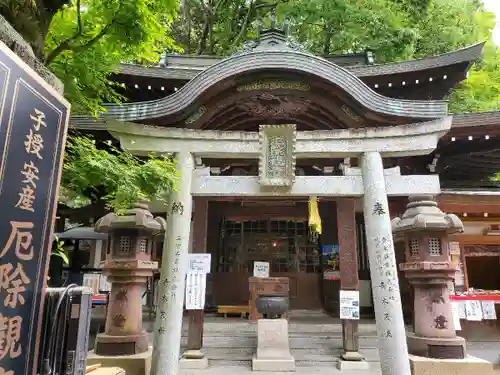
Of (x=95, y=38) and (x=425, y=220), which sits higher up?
(x=95, y=38)

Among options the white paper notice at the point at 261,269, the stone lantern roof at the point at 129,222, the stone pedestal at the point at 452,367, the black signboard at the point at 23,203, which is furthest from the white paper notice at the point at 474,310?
the black signboard at the point at 23,203

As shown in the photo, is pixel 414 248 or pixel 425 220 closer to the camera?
pixel 425 220

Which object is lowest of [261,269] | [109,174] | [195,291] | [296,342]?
[296,342]

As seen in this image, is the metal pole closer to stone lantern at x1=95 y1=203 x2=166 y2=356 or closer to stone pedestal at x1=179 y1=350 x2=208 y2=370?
stone pedestal at x1=179 y1=350 x2=208 y2=370

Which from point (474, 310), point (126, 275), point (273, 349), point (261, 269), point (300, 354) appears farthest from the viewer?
point (261, 269)

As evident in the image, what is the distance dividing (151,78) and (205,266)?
5300 mm

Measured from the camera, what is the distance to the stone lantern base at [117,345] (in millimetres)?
5949

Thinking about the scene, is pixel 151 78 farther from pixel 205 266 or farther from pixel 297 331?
pixel 297 331

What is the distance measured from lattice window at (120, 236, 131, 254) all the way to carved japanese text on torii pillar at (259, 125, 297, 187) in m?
2.74

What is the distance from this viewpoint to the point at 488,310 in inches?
329

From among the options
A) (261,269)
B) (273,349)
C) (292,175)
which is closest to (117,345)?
(273,349)

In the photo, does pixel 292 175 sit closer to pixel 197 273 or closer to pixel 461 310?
pixel 197 273

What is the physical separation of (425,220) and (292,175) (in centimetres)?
272

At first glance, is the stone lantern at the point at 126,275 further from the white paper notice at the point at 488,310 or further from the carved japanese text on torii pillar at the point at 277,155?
the white paper notice at the point at 488,310
